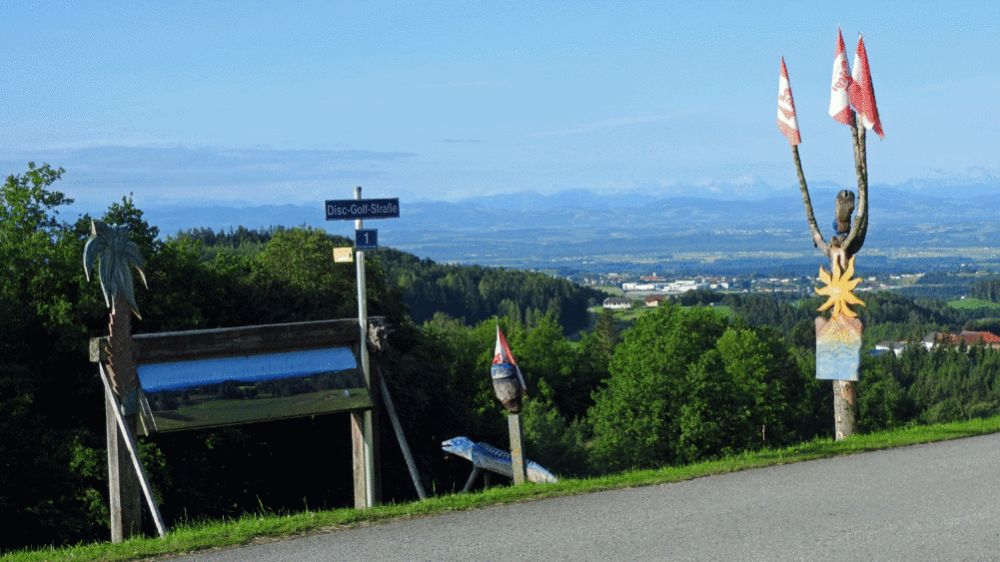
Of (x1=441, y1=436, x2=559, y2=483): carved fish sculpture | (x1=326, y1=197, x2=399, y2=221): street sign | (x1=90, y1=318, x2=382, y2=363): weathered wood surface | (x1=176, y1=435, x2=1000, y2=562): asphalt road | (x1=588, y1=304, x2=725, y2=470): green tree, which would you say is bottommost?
(x1=588, y1=304, x2=725, y2=470): green tree

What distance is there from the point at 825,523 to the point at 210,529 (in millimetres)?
5082

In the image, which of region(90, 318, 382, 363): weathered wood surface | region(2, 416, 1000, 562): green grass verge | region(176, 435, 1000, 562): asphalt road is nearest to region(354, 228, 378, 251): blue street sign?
region(90, 318, 382, 363): weathered wood surface

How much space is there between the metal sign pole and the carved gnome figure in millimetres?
1450

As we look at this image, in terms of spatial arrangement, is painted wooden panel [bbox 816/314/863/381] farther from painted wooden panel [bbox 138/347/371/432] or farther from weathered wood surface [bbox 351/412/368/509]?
painted wooden panel [bbox 138/347/371/432]

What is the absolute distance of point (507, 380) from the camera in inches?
473

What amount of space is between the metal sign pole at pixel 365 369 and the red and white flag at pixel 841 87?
20.0 ft

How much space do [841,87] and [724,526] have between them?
23.0 ft

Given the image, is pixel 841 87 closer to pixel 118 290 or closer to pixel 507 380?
pixel 507 380

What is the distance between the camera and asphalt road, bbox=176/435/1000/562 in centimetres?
898

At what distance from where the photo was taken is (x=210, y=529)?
10.0 metres

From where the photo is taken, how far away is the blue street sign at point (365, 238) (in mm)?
12617

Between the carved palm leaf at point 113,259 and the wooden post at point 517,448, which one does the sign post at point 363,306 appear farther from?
the carved palm leaf at point 113,259

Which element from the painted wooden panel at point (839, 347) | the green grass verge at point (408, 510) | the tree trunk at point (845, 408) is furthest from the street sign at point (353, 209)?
the tree trunk at point (845, 408)

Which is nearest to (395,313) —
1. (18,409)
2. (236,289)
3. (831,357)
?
(236,289)
